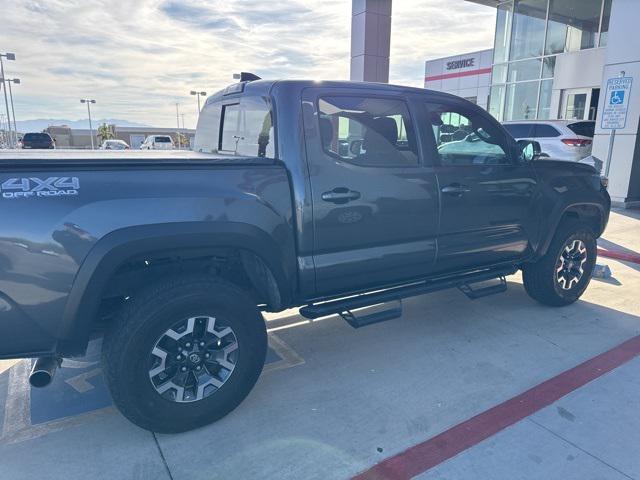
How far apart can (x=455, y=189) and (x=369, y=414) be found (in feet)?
5.81

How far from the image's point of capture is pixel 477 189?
3740 mm

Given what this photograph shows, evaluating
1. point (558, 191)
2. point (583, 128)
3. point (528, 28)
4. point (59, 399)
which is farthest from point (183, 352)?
point (528, 28)

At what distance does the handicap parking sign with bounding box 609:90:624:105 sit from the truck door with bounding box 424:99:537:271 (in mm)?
6811

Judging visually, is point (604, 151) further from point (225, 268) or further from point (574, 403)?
point (225, 268)

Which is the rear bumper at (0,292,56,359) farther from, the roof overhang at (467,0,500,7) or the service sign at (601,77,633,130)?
the roof overhang at (467,0,500,7)

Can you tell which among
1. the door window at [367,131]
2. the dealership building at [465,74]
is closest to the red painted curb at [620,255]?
the door window at [367,131]

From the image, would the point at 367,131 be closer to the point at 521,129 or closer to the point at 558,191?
the point at 558,191

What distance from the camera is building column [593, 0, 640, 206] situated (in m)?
10.3

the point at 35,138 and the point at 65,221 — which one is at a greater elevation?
the point at 65,221

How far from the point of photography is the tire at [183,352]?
2471 millimetres

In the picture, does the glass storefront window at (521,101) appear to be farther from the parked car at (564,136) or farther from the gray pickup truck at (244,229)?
the gray pickup truck at (244,229)

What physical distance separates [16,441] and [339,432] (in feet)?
→ 5.97

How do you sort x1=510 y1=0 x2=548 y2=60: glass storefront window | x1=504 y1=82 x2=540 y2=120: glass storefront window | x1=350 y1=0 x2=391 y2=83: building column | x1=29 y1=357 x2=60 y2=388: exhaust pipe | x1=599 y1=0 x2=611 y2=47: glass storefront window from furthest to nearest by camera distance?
x1=504 y1=82 x2=540 y2=120: glass storefront window
x1=510 y1=0 x2=548 y2=60: glass storefront window
x1=599 y1=0 x2=611 y2=47: glass storefront window
x1=350 y1=0 x2=391 y2=83: building column
x1=29 y1=357 x2=60 y2=388: exhaust pipe

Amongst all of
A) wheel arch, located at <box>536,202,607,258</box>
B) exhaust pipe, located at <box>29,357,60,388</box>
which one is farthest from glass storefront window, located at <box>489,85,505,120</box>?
exhaust pipe, located at <box>29,357,60,388</box>
